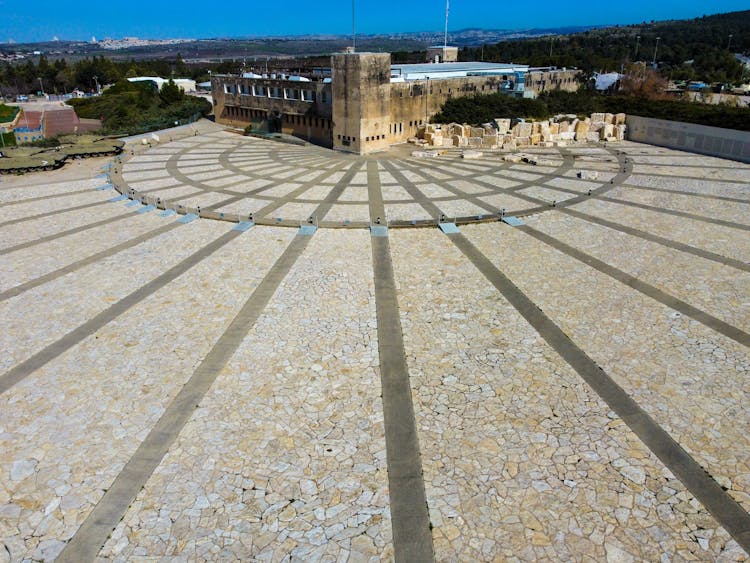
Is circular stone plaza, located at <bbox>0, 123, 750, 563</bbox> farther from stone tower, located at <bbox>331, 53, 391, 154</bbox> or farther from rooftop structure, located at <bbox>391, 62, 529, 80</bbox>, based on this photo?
rooftop structure, located at <bbox>391, 62, 529, 80</bbox>

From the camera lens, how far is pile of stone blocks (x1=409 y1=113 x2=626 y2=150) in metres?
40.9

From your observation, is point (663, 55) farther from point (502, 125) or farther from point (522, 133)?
point (522, 133)

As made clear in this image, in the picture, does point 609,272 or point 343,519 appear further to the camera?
point 609,272

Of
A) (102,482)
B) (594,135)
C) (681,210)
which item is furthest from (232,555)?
(594,135)

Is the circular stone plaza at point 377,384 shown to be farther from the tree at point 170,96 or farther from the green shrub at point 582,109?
the tree at point 170,96

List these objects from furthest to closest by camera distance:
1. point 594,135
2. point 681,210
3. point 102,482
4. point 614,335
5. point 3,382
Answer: point 594,135 → point 681,210 → point 614,335 → point 3,382 → point 102,482

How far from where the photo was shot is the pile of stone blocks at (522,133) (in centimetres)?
4094

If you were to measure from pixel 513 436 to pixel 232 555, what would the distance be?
220 inches

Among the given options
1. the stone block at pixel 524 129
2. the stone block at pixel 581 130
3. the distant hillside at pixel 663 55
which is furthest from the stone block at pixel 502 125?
the distant hillside at pixel 663 55

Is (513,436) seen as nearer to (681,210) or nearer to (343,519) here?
(343,519)

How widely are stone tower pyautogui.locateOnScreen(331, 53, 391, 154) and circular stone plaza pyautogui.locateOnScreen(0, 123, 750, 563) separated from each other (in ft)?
53.9

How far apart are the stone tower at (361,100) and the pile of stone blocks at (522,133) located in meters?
4.59

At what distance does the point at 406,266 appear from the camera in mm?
18031

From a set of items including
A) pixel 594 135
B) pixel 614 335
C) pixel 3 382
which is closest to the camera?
pixel 3 382
